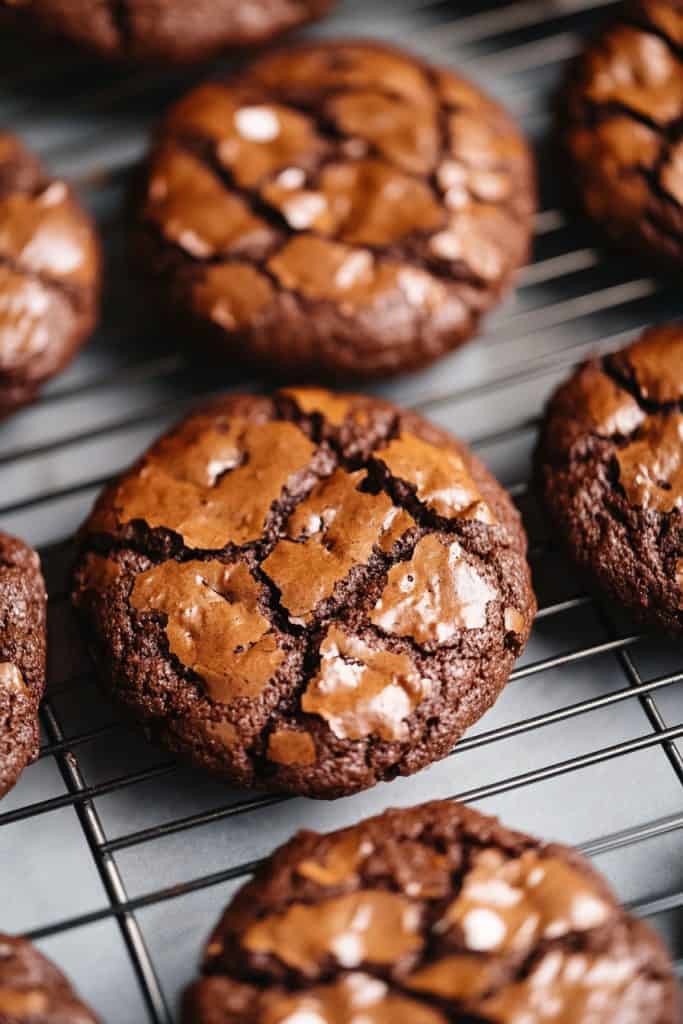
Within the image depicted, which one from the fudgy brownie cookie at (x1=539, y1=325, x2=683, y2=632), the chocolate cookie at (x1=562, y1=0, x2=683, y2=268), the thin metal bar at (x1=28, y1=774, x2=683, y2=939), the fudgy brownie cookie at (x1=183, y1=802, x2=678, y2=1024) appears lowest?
the thin metal bar at (x1=28, y1=774, x2=683, y2=939)

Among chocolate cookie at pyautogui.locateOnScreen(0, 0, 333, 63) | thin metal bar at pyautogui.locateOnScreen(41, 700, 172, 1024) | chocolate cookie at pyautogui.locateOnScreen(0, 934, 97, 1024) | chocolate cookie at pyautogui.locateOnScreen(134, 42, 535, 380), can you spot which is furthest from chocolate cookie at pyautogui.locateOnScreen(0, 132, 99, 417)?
chocolate cookie at pyautogui.locateOnScreen(0, 934, 97, 1024)

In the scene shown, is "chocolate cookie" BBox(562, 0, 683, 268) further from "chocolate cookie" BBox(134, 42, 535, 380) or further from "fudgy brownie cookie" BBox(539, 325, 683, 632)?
"fudgy brownie cookie" BBox(539, 325, 683, 632)

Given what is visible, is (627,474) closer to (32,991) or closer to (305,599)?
(305,599)

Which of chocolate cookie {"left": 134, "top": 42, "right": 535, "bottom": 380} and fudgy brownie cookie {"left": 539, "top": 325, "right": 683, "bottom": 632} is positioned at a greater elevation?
chocolate cookie {"left": 134, "top": 42, "right": 535, "bottom": 380}

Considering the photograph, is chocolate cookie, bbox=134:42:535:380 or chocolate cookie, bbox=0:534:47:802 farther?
chocolate cookie, bbox=134:42:535:380

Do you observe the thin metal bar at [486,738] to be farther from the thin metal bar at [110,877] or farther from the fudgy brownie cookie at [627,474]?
the fudgy brownie cookie at [627,474]

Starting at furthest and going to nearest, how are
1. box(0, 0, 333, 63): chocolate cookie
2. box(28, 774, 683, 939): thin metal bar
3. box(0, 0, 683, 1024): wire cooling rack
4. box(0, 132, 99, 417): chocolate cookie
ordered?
box(0, 0, 333, 63): chocolate cookie, box(0, 132, 99, 417): chocolate cookie, box(0, 0, 683, 1024): wire cooling rack, box(28, 774, 683, 939): thin metal bar
